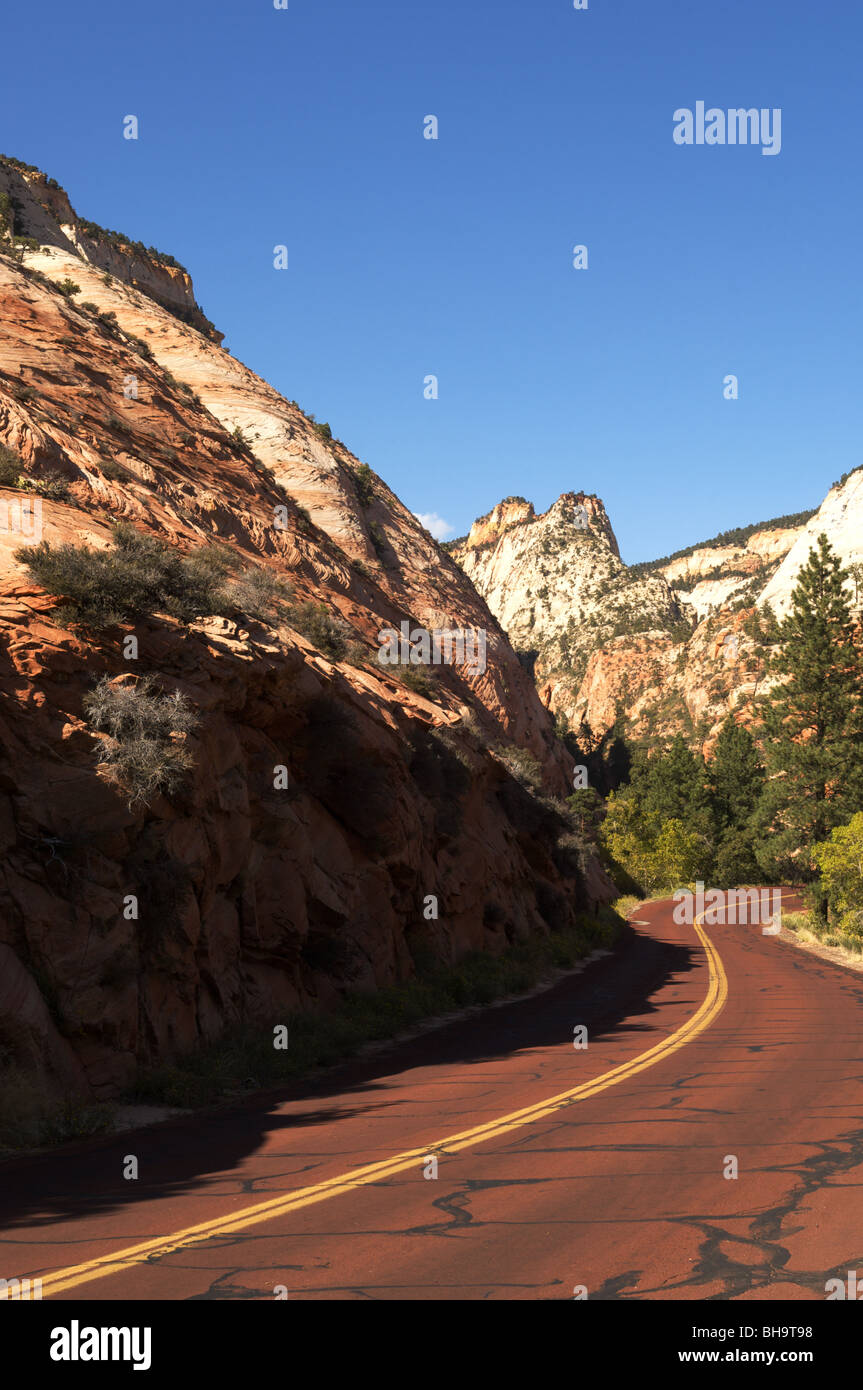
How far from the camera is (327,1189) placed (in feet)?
22.2

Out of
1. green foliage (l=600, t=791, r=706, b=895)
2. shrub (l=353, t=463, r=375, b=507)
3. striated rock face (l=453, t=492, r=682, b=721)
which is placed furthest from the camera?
striated rock face (l=453, t=492, r=682, b=721)

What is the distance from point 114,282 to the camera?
40250mm

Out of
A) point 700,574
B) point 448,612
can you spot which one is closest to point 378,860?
point 448,612

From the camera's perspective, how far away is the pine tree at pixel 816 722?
4262 centimetres

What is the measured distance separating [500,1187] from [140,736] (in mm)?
6620

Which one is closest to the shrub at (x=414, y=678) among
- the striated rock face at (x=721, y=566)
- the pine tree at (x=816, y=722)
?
the pine tree at (x=816, y=722)

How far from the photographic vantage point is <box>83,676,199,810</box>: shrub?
11020 millimetres

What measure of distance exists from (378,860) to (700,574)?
14635 centimetres

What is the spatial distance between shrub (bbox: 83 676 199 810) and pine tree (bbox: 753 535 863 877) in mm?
36194

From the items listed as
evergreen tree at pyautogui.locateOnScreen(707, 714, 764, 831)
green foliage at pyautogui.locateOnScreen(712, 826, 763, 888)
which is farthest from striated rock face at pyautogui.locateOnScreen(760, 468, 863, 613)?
green foliage at pyautogui.locateOnScreen(712, 826, 763, 888)

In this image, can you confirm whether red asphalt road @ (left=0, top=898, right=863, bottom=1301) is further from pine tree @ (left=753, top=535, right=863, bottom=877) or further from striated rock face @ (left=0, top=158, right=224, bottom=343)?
striated rock face @ (left=0, top=158, right=224, bottom=343)

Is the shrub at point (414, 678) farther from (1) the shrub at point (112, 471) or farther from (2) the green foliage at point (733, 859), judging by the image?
(2) the green foliage at point (733, 859)

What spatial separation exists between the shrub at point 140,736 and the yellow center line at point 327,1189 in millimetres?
5086
